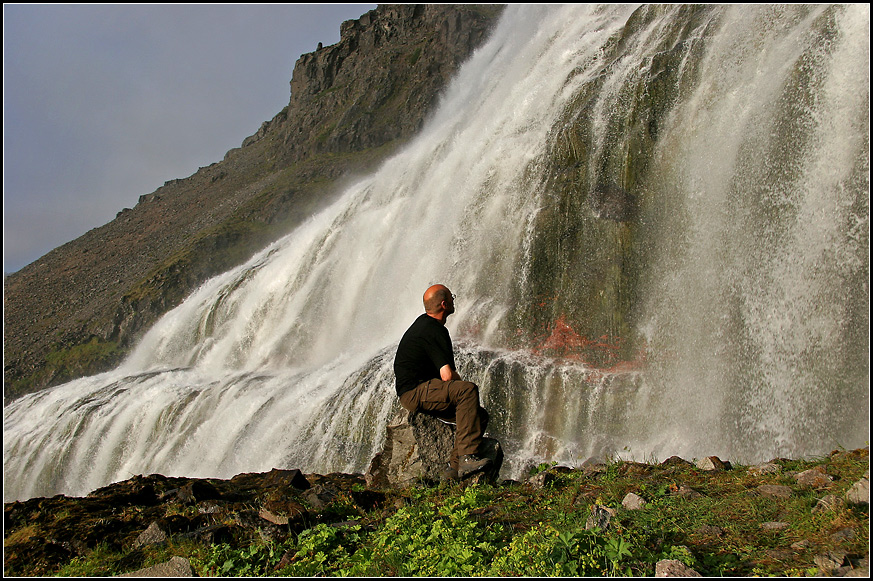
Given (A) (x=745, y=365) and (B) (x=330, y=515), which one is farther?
(A) (x=745, y=365)

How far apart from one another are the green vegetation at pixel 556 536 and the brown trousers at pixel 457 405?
0.50 meters

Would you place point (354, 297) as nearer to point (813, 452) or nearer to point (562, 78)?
point (562, 78)

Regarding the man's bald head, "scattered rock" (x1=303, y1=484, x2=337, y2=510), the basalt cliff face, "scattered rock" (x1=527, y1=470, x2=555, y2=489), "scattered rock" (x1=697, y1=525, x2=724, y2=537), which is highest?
the basalt cliff face

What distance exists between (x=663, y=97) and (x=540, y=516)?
11585mm

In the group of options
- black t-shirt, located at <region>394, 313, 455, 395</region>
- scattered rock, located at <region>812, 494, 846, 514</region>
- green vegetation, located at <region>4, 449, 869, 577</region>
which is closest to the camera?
green vegetation, located at <region>4, 449, 869, 577</region>

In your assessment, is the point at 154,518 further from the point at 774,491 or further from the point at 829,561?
the point at 774,491

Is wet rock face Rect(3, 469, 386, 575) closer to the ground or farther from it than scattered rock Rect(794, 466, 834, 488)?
farther from it

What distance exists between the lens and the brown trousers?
511 cm

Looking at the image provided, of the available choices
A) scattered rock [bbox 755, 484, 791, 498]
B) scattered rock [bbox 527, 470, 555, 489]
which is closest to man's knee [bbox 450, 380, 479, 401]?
scattered rock [bbox 527, 470, 555, 489]

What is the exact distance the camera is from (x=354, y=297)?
19.4 m

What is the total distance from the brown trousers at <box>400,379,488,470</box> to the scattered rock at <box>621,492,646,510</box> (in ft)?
4.61

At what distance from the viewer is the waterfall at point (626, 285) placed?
9125 millimetres

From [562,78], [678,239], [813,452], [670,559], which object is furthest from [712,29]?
[670,559]

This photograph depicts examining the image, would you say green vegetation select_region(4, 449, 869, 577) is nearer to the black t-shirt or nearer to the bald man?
the bald man
